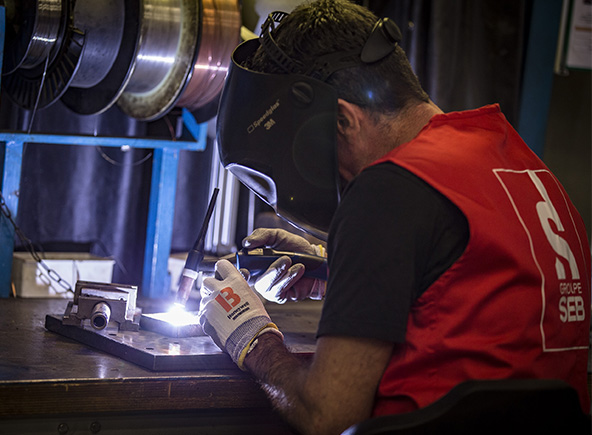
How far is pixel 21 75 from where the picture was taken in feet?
6.61

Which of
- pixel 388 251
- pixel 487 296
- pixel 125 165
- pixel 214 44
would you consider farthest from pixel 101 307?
pixel 125 165

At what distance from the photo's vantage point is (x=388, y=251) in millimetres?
937

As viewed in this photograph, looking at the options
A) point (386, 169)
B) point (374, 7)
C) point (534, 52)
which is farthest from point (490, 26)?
point (386, 169)

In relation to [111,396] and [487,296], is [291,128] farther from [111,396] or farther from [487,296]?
[111,396]

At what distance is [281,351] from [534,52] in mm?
2807

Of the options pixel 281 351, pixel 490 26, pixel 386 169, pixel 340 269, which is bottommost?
pixel 281 351

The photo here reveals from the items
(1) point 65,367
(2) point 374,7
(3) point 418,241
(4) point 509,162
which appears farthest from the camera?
(2) point 374,7

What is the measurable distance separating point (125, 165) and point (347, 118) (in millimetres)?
1571

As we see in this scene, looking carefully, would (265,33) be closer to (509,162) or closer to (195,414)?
(509,162)

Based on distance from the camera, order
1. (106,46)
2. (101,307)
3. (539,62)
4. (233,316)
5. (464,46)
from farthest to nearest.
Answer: (539,62) < (464,46) < (106,46) < (101,307) < (233,316)

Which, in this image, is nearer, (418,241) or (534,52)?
(418,241)

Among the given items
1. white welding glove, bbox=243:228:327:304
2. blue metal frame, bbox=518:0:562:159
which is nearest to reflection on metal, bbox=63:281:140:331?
white welding glove, bbox=243:228:327:304

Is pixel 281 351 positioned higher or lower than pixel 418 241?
lower

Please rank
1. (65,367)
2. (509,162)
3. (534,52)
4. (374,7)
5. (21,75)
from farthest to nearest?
1. (534,52)
2. (374,7)
3. (21,75)
4. (65,367)
5. (509,162)
